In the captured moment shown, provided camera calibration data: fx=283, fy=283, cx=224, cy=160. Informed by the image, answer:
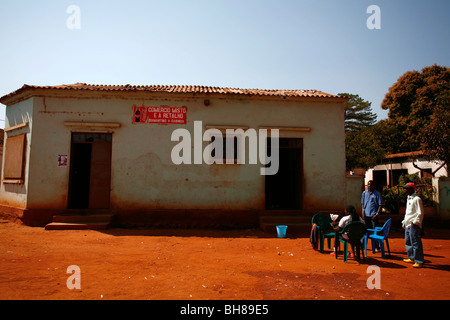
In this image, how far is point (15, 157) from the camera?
10211 millimetres

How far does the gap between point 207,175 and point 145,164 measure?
7.17 ft

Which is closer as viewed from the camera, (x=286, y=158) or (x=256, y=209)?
(x=256, y=209)

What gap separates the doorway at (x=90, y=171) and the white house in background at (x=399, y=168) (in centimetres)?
1682

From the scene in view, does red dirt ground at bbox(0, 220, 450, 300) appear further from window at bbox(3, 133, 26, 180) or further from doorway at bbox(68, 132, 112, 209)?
window at bbox(3, 133, 26, 180)

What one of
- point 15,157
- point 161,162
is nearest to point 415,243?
point 161,162

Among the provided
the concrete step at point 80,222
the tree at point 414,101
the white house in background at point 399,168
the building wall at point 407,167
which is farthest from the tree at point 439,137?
the concrete step at point 80,222

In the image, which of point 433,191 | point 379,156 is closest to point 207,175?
point 433,191

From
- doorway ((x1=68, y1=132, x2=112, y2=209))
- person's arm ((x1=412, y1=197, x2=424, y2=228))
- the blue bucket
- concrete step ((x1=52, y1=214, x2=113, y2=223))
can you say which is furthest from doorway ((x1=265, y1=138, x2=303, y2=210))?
doorway ((x1=68, y1=132, x2=112, y2=209))

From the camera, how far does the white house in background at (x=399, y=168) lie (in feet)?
56.9

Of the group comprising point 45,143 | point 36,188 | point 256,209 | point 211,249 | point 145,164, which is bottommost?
point 211,249

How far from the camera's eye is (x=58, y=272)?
4.72m

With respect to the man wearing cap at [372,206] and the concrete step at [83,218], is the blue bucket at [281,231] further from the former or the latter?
the concrete step at [83,218]

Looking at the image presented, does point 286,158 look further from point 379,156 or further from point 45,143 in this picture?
point 379,156

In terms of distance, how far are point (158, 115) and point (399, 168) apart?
17.8 m
